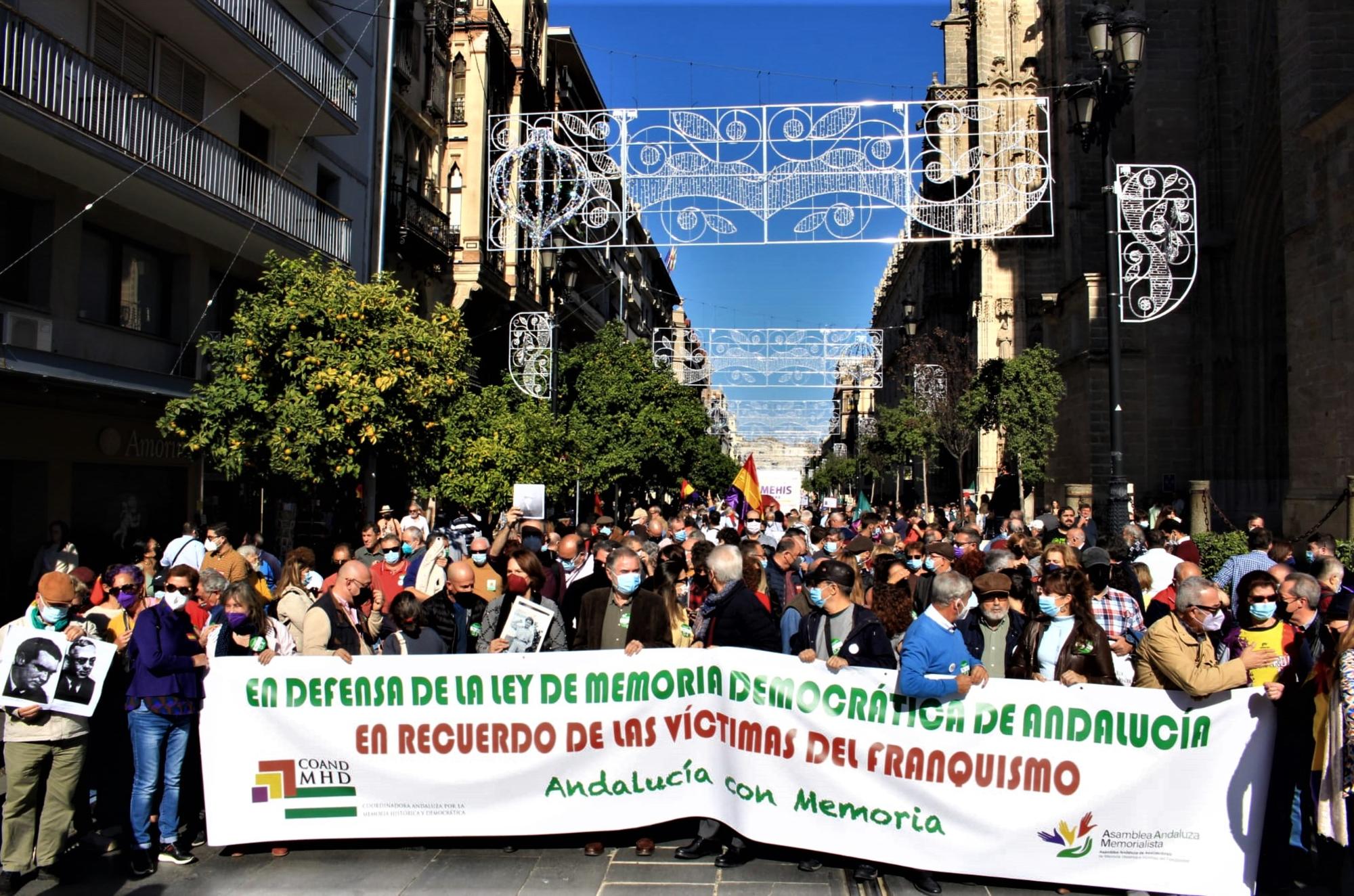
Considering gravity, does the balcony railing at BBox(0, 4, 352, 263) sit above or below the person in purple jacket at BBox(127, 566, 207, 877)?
above

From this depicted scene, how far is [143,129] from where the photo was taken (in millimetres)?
13352

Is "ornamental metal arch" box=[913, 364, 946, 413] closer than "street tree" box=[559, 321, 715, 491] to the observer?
No

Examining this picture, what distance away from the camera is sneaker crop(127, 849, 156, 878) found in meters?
5.70

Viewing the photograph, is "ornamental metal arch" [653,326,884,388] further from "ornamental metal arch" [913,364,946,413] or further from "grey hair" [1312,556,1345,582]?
"grey hair" [1312,556,1345,582]

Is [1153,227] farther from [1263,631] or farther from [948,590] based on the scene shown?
[948,590]

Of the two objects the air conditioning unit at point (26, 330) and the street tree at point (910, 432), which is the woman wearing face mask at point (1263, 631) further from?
the street tree at point (910, 432)

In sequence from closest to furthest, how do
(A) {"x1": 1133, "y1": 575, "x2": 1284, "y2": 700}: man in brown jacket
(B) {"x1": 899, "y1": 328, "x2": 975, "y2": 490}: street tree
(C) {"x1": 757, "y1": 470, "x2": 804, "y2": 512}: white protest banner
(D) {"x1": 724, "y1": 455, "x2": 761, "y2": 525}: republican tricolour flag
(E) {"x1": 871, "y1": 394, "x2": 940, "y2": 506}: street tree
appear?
(A) {"x1": 1133, "y1": 575, "x2": 1284, "y2": 700}: man in brown jacket → (D) {"x1": 724, "y1": 455, "x2": 761, "y2": 525}: republican tricolour flag → (B) {"x1": 899, "y1": 328, "x2": 975, "y2": 490}: street tree → (E) {"x1": 871, "y1": 394, "x2": 940, "y2": 506}: street tree → (C) {"x1": 757, "y1": 470, "x2": 804, "y2": 512}: white protest banner

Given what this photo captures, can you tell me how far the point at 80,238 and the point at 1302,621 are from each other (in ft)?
46.4

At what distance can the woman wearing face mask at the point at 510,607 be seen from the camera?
21.6 feet

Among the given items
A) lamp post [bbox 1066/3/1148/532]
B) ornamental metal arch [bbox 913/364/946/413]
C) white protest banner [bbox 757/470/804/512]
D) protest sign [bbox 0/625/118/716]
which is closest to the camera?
protest sign [bbox 0/625/118/716]

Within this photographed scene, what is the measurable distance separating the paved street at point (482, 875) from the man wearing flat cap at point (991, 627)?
1235 millimetres

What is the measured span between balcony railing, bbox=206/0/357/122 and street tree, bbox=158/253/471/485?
4388 millimetres

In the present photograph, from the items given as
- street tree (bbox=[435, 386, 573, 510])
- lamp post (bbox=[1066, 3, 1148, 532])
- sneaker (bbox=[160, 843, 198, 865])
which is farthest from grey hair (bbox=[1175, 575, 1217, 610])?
street tree (bbox=[435, 386, 573, 510])

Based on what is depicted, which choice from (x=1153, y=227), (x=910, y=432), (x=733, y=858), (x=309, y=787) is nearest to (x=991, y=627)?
(x=733, y=858)
